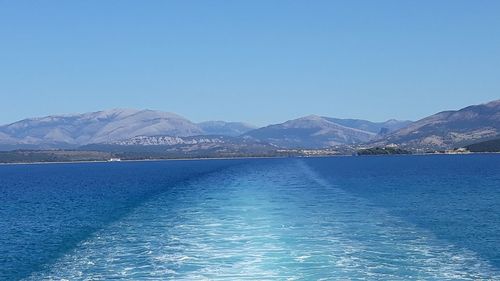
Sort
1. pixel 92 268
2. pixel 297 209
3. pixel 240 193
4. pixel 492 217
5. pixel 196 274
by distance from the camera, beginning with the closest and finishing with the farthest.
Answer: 1. pixel 196 274
2. pixel 92 268
3. pixel 492 217
4. pixel 297 209
5. pixel 240 193

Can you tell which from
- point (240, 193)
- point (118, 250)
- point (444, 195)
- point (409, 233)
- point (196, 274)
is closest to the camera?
point (196, 274)

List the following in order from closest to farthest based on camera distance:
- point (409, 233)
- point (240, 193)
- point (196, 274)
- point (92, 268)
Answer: point (196, 274) → point (92, 268) → point (409, 233) → point (240, 193)

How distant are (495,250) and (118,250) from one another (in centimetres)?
2101

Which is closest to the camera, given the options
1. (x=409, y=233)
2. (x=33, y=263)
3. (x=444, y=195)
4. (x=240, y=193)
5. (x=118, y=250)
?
(x=33, y=263)

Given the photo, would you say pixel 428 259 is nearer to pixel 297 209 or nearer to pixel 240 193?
pixel 297 209

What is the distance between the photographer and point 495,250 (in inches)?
1484

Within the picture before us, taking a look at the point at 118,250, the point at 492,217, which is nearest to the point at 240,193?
the point at 492,217

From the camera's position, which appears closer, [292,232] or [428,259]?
[428,259]

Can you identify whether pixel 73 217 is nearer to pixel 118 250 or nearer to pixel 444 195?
pixel 118 250

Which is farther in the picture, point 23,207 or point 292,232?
point 23,207

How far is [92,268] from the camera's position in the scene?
35.2 metres

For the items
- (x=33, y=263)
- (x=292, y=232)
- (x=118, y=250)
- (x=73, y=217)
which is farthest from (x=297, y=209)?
(x=33, y=263)

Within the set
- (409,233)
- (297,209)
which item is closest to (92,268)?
(409,233)

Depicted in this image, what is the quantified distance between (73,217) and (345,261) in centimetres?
3664
